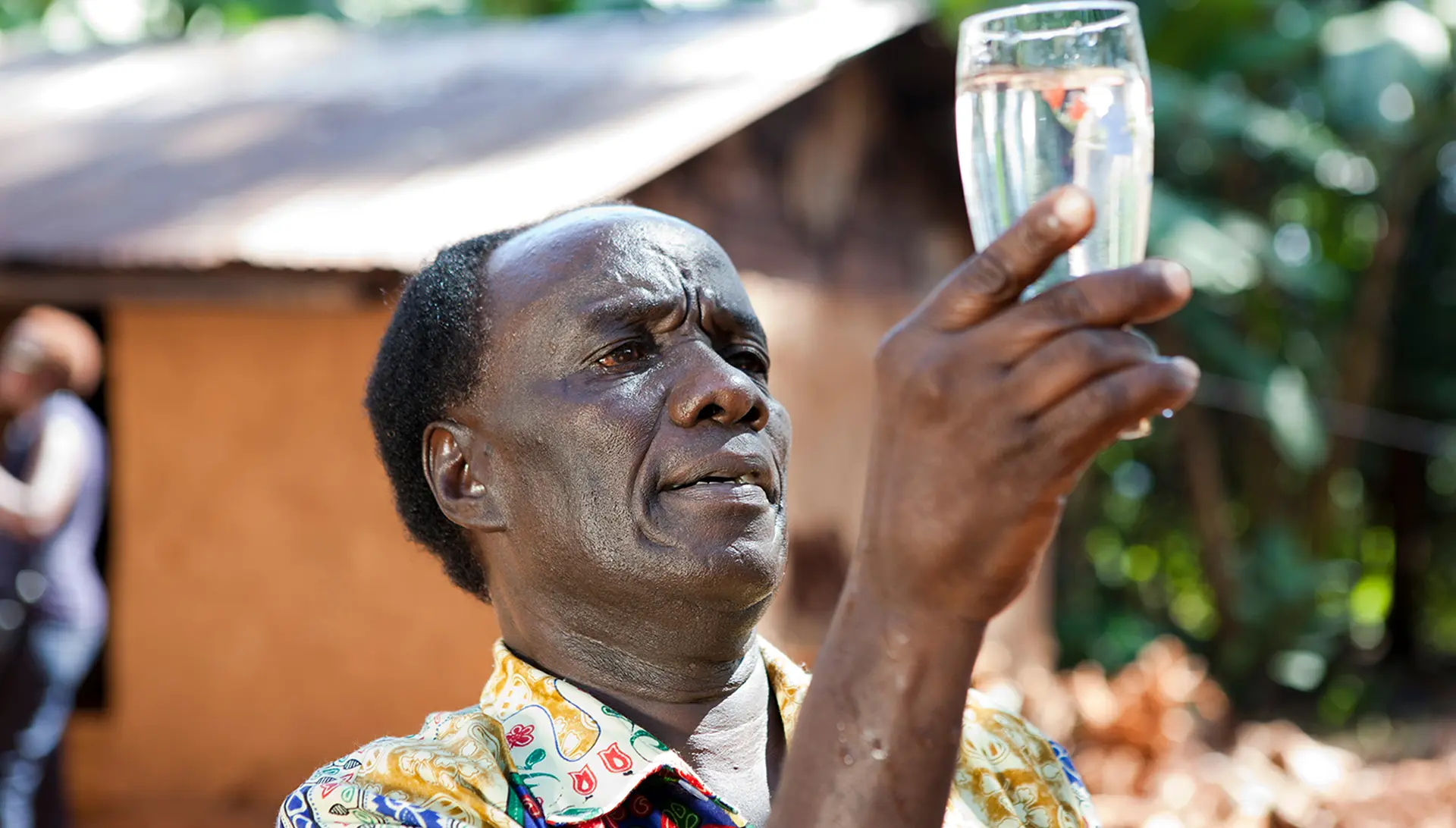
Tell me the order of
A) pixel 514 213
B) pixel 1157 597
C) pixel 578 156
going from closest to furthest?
pixel 514 213 < pixel 578 156 < pixel 1157 597

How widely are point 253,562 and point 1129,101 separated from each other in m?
5.60

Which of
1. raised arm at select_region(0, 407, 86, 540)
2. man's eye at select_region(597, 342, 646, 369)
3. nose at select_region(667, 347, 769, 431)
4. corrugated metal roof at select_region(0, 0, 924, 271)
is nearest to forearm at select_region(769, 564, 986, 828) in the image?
nose at select_region(667, 347, 769, 431)

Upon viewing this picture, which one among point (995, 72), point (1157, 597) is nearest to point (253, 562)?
point (995, 72)

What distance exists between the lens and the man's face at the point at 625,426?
170cm

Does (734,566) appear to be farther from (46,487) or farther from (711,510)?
Answer: (46,487)

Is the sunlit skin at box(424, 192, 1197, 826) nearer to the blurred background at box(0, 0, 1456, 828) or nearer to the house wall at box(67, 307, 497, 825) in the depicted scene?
the blurred background at box(0, 0, 1456, 828)

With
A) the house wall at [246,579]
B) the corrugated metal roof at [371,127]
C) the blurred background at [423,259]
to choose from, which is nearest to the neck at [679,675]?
the corrugated metal roof at [371,127]

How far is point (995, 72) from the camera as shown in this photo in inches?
49.4

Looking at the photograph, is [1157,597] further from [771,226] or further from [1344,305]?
[771,226]

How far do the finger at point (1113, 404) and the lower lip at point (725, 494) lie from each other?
662mm

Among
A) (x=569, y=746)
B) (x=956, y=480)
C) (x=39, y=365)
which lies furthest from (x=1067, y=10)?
(x=39, y=365)

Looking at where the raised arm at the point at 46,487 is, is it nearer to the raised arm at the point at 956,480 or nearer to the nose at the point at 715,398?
the nose at the point at 715,398

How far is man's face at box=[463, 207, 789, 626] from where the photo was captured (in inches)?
66.9

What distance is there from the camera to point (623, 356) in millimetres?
1795
